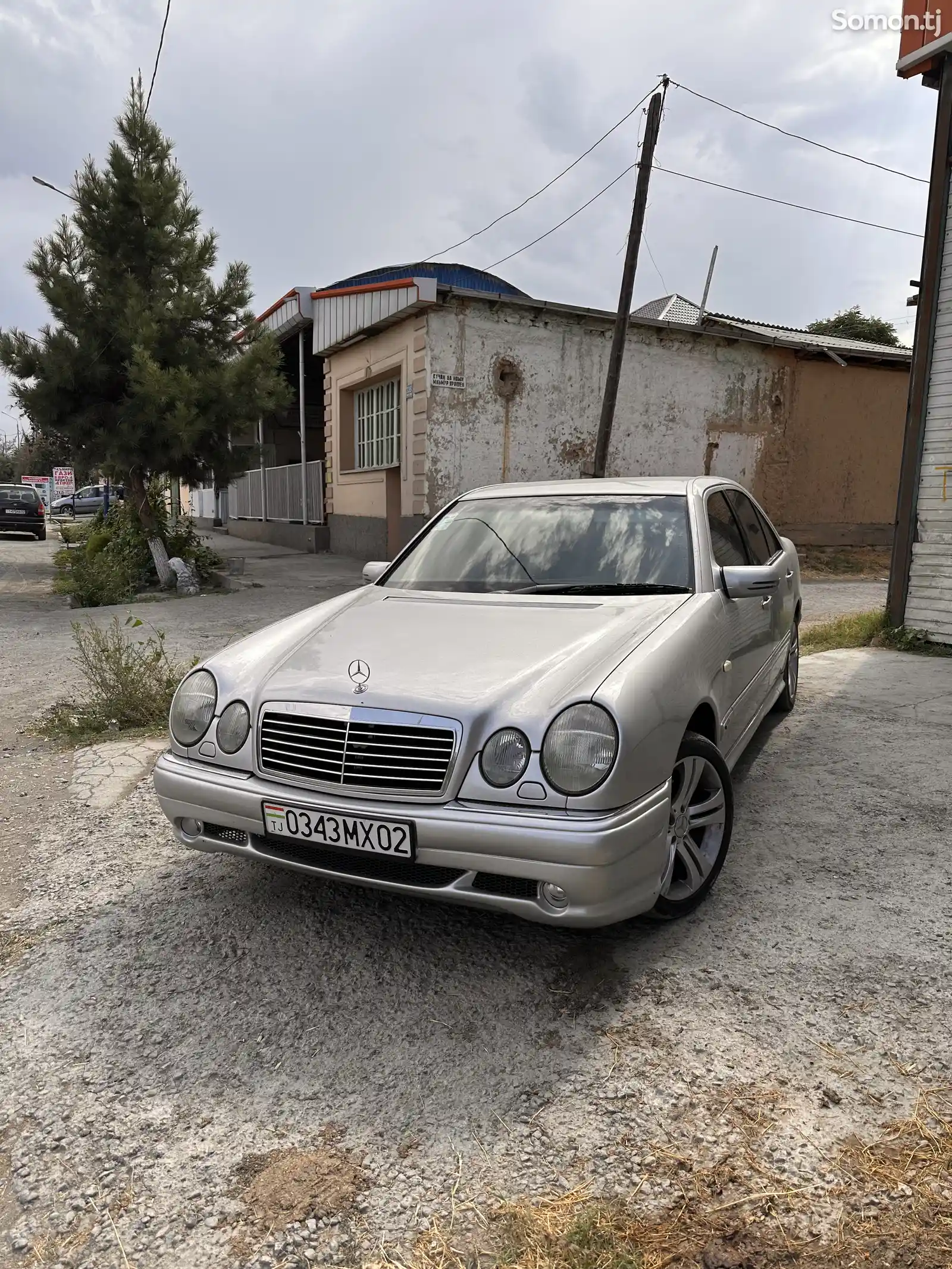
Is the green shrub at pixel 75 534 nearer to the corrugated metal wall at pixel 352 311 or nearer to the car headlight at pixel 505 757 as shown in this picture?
the corrugated metal wall at pixel 352 311

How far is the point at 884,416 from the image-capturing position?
18344mm

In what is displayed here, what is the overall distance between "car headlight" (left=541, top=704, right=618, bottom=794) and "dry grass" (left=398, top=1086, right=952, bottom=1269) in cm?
88

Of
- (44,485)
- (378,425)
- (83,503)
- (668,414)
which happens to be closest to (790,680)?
(668,414)

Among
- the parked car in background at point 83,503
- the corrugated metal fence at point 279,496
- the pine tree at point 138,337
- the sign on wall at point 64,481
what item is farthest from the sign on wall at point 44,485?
the pine tree at point 138,337

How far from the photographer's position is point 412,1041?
228 cm

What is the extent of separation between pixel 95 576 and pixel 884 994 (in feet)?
39.1

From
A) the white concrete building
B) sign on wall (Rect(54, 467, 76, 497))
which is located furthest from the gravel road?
sign on wall (Rect(54, 467, 76, 497))

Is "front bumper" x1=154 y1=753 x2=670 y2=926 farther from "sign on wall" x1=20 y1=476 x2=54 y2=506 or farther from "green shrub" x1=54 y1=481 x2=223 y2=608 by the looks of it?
"sign on wall" x1=20 y1=476 x2=54 y2=506

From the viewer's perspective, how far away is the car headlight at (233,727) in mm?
2746

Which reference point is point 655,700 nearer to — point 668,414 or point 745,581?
point 745,581

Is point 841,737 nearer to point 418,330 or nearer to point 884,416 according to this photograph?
point 418,330

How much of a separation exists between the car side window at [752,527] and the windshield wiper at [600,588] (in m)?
1.13

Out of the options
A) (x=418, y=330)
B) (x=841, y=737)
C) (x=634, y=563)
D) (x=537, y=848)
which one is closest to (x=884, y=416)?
(x=418, y=330)

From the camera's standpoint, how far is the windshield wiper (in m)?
3.27
